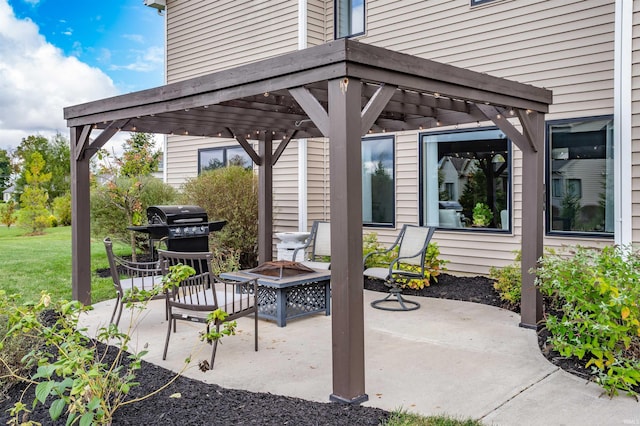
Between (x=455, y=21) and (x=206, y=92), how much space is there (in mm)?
4800

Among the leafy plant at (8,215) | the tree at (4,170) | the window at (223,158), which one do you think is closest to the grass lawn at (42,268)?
the window at (223,158)

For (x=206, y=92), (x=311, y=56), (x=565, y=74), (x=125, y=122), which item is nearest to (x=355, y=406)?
(x=311, y=56)

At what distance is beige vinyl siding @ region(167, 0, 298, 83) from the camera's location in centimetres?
976

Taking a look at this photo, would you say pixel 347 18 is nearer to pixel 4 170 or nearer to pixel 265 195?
pixel 265 195

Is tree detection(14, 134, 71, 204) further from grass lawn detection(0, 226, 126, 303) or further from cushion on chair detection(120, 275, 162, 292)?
cushion on chair detection(120, 275, 162, 292)

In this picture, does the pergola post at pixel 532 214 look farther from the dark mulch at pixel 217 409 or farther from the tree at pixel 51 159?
the tree at pixel 51 159

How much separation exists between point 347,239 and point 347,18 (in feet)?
23.0

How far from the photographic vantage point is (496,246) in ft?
24.7

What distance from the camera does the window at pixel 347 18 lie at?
921 cm

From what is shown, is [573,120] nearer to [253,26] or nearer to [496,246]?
[496,246]

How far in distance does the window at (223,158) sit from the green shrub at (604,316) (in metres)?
7.23

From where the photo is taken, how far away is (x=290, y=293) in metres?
5.58

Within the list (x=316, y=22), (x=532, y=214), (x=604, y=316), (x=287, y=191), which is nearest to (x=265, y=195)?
(x=287, y=191)

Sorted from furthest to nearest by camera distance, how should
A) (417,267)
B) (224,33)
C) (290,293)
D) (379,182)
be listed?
1. (224,33)
2. (379,182)
3. (417,267)
4. (290,293)
